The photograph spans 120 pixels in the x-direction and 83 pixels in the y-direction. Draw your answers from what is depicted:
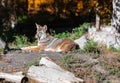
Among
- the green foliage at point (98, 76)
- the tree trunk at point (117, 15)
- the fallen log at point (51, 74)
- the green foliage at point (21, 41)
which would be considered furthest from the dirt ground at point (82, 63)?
the green foliage at point (21, 41)

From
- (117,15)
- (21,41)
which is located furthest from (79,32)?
(117,15)

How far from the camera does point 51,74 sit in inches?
401

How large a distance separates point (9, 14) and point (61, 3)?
10.3 feet

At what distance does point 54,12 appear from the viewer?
2102 centimetres

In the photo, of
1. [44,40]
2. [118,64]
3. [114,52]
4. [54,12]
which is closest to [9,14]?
[54,12]

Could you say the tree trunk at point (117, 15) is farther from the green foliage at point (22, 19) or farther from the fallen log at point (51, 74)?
the green foliage at point (22, 19)

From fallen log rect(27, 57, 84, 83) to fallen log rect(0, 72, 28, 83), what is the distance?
183 mm

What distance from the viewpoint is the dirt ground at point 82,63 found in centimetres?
1067

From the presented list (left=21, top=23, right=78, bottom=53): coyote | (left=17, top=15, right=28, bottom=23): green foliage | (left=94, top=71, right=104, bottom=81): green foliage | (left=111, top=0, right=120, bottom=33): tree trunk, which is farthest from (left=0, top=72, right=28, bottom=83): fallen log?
(left=17, top=15, right=28, bottom=23): green foliage

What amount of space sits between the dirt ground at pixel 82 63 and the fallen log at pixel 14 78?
0.43 m

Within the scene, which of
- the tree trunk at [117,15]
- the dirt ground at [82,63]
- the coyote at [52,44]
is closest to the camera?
the dirt ground at [82,63]

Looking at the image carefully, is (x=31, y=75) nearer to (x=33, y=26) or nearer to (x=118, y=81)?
(x=118, y=81)

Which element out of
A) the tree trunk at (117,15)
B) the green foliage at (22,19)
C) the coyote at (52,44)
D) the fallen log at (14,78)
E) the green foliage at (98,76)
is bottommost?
the green foliage at (22,19)

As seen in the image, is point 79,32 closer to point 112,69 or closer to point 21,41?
point 21,41
